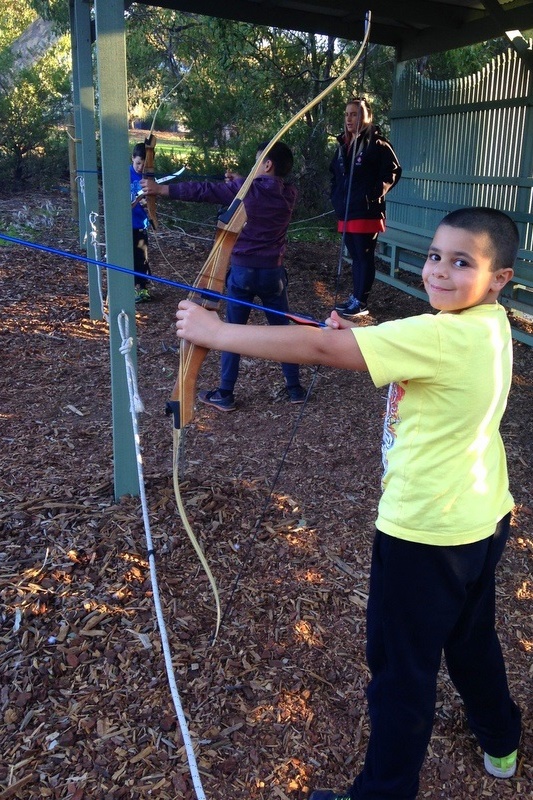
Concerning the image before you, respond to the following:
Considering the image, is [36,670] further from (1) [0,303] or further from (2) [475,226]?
(1) [0,303]

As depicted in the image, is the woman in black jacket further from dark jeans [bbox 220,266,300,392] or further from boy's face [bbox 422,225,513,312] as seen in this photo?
boy's face [bbox 422,225,513,312]

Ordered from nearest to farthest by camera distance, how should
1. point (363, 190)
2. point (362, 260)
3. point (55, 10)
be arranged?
point (363, 190) → point (362, 260) → point (55, 10)

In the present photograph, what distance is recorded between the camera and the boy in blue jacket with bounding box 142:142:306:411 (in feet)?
14.8

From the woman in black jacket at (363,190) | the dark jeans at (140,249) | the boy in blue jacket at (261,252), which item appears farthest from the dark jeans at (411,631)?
the dark jeans at (140,249)

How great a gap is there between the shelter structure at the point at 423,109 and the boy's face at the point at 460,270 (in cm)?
184

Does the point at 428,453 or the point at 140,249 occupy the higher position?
the point at 428,453

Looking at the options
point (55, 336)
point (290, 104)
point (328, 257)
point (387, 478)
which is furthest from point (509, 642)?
point (290, 104)

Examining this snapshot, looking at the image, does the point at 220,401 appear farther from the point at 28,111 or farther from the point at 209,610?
the point at 28,111

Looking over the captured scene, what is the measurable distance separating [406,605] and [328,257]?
26.5 feet

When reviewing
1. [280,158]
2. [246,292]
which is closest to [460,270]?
[280,158]

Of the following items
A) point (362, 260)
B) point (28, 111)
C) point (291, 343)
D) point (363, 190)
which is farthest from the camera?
point (28, 111)

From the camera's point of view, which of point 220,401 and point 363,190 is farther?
point 363,190

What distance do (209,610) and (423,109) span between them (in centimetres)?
723

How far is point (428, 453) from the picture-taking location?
172 centimetres
